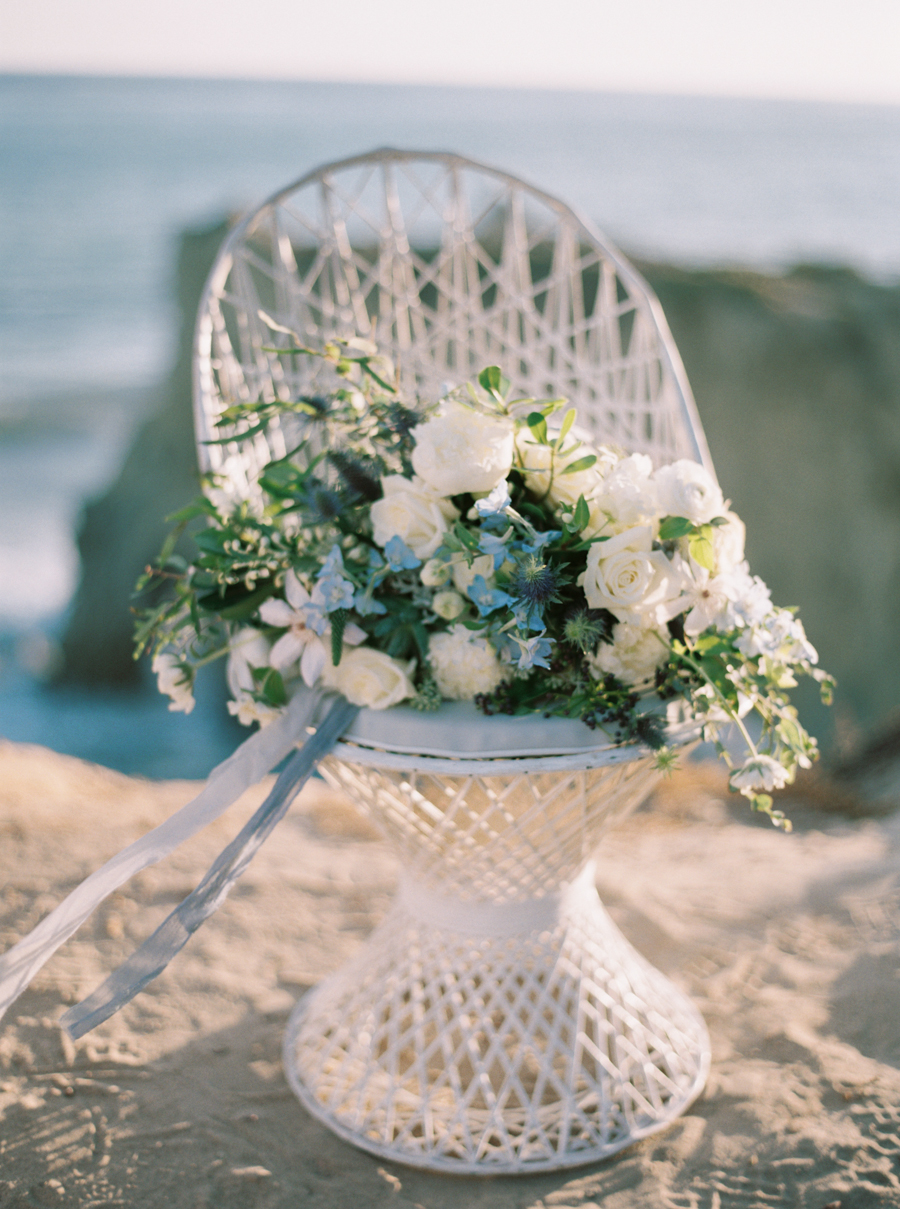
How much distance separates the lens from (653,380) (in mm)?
1981

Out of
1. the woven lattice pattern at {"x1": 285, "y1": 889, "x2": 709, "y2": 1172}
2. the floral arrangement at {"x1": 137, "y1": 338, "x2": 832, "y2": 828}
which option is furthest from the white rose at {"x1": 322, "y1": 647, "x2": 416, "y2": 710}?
the woven lattice pattern at {"x1": 285, "y1": 889, "x2": 709, "y2": 1172}

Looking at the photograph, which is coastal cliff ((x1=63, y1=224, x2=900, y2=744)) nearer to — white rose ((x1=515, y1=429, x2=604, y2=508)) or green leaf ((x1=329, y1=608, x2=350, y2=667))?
white rose ((x1=515, y1=429, x2=604, y2=508))

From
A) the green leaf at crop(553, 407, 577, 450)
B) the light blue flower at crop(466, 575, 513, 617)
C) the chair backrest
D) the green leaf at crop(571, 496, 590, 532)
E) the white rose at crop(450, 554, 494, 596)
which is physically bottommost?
the light blue flower at crop(466, 575, 513, 617)

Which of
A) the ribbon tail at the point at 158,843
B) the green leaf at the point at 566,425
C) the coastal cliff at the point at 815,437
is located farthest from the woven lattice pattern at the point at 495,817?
the coastal cliff at the point at 815,437

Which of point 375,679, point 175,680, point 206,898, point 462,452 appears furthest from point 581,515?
point 206,898

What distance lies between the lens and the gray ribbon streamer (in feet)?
3.99

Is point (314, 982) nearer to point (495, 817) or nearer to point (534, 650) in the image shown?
point (495, 817)

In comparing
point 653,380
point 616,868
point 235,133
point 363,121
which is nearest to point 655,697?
point 653,380

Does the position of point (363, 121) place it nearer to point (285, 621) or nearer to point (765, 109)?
point (765, 109)

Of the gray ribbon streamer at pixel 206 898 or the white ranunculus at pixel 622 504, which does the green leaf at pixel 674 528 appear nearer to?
the white ranunculus at pixel 622 504

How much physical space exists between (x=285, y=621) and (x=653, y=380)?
3.55ft

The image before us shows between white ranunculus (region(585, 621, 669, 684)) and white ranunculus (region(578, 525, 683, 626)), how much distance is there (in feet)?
0.07

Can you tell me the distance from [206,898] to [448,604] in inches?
20.6

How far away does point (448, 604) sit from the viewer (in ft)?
4.03
